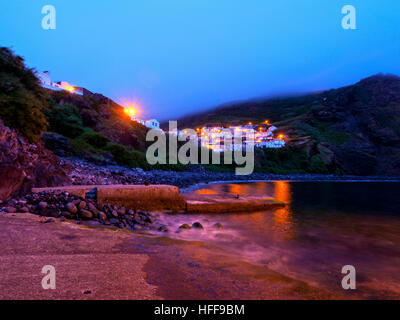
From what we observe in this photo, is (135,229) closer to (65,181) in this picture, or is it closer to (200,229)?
(200,229)

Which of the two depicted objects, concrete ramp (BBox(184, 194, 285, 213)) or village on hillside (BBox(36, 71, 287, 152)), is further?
village on hillside (BBox(36, 71, 287, 152))

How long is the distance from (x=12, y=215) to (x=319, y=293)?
6.87 metres

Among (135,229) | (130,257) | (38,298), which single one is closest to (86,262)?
(130,257)

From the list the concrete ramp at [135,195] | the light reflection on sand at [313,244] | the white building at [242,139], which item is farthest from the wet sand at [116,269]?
the white building at [242,139]

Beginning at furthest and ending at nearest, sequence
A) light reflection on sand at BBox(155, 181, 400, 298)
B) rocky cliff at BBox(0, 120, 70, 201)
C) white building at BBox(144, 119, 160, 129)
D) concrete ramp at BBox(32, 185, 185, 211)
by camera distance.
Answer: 1. white building at BBox(144, 119, 160, 129)
2. concrete ramp at BBox(32, 185, 185, 211)
3. rocky cliff at BBox(0, 120, 70, 201)
4. light reflection on sand at BBox(155, 181, 400, 298)

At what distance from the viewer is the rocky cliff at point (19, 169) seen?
7.78 meters

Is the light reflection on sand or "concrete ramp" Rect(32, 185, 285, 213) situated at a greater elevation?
"concrete ramp" Rect(32, 185, 285, 213)

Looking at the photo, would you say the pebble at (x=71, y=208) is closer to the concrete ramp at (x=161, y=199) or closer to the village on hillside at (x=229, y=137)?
the concrete ramp at (x=161, y=199)

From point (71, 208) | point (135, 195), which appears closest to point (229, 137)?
point (135, 195)

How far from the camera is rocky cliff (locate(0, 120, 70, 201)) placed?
25.5 feet

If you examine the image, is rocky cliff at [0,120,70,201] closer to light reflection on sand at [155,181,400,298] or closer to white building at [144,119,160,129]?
light reflection on sand at [155,181,400,298]

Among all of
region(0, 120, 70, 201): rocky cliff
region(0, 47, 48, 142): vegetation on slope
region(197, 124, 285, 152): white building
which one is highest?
region(197, 124, 285, 152): white building

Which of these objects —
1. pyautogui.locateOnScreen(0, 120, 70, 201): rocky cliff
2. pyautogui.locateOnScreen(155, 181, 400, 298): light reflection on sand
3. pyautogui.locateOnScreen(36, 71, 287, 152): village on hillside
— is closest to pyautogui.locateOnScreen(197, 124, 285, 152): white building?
pyautogui.locateOnScreen(36, 71, 287, 152): village on hillside

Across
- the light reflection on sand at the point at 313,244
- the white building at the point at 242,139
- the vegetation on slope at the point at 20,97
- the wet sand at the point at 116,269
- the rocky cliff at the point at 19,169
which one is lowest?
the light reflection on sand at the point at 313,244
